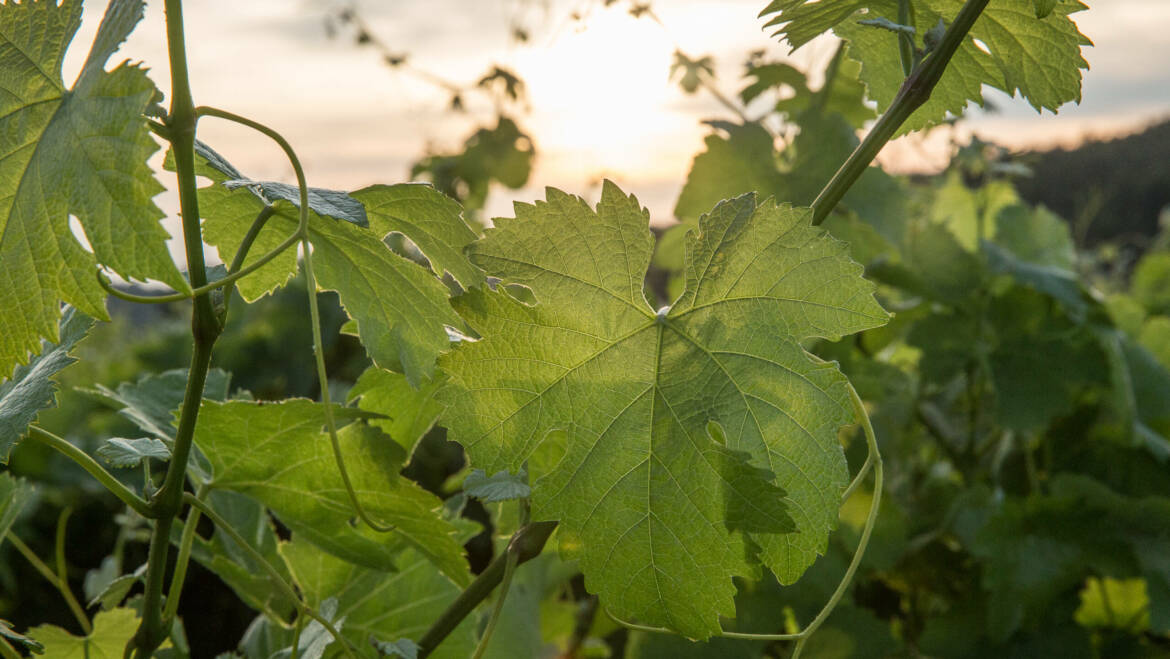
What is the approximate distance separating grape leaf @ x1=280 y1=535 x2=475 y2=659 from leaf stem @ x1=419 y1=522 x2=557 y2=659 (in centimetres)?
23

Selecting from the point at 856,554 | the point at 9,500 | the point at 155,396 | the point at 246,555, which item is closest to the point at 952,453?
the point at 856,554

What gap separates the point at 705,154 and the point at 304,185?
915 mm

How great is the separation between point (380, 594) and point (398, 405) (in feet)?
0.79

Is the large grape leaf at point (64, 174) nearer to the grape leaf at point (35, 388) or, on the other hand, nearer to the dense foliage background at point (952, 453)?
the grape leaf at point (35, 388)

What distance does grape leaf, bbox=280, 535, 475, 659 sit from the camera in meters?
0.95

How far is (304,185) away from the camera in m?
0.61

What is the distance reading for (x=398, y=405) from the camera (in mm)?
830

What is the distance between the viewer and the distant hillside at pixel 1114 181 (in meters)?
9.62

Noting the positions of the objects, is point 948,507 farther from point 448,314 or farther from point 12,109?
point 12,109

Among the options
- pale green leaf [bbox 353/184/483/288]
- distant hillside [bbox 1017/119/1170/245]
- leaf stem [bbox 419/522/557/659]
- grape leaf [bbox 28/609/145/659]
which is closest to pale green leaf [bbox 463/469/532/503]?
leaf stem [bbox 419/522/557/659]

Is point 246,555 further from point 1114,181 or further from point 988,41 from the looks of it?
point 1114,181

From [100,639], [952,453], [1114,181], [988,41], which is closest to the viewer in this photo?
[988,41]

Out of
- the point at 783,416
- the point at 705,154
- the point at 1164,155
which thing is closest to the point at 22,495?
the point at 783,416

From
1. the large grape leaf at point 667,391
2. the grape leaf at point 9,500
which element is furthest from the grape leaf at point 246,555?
the large grape leaf at point 667,391
